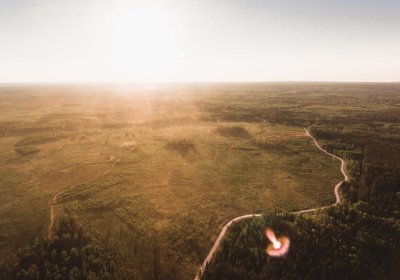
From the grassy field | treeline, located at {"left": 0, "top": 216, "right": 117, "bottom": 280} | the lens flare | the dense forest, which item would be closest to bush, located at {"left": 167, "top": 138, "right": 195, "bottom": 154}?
the grassy field

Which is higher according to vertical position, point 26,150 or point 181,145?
point 181,145

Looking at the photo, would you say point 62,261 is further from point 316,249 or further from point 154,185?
point 316,249

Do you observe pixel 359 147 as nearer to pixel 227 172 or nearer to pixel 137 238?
pixel 227 172

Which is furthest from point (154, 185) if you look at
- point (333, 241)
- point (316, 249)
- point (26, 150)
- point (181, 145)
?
point (26, 150)

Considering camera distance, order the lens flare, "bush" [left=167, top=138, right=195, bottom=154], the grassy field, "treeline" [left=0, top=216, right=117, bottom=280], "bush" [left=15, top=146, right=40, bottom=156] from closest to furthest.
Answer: "treeline" [left=0, top=216, right=117, bottom=280] < the lens flare < the grassy field < "bush" [left=15, top=146, right=40, bottom=156] < "bush" [left=167, top=138, right=195, bottom=154]

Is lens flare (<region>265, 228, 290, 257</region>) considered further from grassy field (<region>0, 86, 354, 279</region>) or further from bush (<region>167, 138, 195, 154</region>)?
bush (<region>167, 138, 195, 154</region>)

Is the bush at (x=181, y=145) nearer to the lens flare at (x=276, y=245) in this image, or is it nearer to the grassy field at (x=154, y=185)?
the grassy field at (x=154, y=185)

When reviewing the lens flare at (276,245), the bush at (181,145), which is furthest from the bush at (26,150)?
the lens flare at (276,245)
